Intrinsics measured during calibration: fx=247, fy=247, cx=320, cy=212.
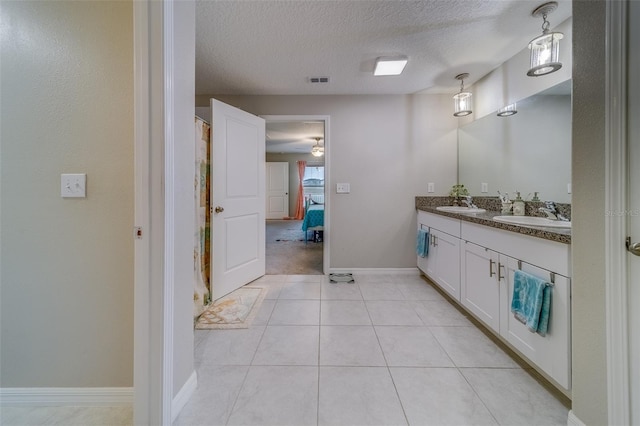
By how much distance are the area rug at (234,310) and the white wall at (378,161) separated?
1.10 metres

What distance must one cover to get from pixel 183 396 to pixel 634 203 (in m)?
1.97

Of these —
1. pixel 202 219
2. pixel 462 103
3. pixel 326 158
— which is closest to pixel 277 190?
pixel 326 158

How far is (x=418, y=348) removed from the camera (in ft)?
5.29

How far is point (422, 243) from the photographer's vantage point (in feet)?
8.99

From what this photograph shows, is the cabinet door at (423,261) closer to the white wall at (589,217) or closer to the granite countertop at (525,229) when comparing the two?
the granite countertop at (525,229)

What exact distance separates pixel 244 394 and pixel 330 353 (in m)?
Result: 0.55

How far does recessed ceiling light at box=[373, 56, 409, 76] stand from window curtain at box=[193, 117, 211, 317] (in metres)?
1.69

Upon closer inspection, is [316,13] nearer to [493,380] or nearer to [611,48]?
[611,48]

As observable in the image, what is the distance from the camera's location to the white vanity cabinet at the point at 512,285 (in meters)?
1.15

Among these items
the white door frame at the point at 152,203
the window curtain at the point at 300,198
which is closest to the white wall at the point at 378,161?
the white door frame at the point at 152,203

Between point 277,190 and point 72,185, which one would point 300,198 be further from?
point 72,185

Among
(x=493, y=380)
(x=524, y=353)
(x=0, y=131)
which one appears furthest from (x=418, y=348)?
(x=0, y=131)

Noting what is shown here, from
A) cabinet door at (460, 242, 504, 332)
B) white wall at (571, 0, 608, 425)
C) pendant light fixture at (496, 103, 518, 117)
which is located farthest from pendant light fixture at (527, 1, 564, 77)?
cabinet door at (460, 242, 504, 332)

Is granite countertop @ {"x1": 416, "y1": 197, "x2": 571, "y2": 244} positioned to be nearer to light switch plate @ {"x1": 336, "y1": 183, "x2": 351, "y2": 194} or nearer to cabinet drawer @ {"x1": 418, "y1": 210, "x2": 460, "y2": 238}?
cabinet drawer @ {"x1": 418, "y1": 210, "x2": 460, "y2": 238}
